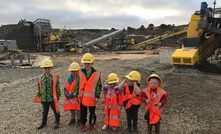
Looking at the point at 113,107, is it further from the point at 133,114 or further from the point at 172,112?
the point at 172,112

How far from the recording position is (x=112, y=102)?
5.41 meters

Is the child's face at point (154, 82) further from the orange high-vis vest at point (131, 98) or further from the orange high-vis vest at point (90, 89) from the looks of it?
the orange high-vis vest at point (90, 89)

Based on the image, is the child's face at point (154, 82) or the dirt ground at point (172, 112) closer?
the child's face at point (154, 82)

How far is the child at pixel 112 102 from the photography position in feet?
17.5

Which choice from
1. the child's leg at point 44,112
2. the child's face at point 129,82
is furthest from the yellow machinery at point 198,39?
the child's leg at point 44,112

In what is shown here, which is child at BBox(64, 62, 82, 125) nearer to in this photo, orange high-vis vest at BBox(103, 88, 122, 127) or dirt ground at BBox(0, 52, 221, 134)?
dirt ground at BBox(0, 52, 221, 134)

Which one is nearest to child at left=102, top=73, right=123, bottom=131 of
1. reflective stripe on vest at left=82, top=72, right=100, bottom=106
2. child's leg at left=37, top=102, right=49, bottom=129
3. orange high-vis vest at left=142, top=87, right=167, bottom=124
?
reflective stripe on vest at left=82, top=72, right=100, bottom=106

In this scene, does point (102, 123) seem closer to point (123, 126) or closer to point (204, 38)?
point (123, 126)

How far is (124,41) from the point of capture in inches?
1816

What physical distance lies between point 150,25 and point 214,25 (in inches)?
2441

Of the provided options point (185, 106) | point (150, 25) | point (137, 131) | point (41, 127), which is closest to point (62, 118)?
point (41, 127)

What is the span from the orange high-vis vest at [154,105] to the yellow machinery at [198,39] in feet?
26.0

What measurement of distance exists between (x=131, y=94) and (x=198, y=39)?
8.62 meters

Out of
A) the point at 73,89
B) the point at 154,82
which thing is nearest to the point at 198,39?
the point at 73,89
